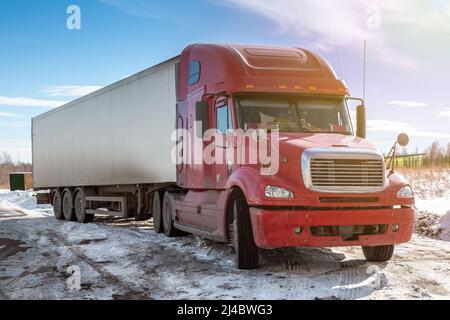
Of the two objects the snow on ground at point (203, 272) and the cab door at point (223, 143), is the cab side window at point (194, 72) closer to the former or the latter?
the cab door at point (223, 143)

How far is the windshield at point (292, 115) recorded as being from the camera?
862 cm

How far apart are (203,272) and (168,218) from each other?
477cm

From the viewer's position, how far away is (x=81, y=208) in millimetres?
18266

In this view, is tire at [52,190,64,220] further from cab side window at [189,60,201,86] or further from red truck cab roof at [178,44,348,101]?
red truck cab roof at [178,44,348,101]

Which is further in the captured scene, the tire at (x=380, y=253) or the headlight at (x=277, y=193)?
the tire at (x=380, y=253)

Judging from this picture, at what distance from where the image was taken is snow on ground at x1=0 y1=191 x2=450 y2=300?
671cm

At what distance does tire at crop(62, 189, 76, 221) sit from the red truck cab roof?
34.5 ft

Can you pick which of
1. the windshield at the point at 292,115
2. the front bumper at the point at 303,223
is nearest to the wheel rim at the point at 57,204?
the windshield at the point at 292,115

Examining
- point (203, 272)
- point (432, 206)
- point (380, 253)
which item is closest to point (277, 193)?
point (203, 272)

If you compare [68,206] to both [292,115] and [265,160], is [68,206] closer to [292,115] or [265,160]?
[292,115]

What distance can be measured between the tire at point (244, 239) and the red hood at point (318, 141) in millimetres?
1097

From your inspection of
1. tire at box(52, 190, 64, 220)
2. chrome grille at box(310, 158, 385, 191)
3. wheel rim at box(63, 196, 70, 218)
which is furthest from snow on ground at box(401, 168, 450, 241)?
tire at box(52, 190, 64, 220)
